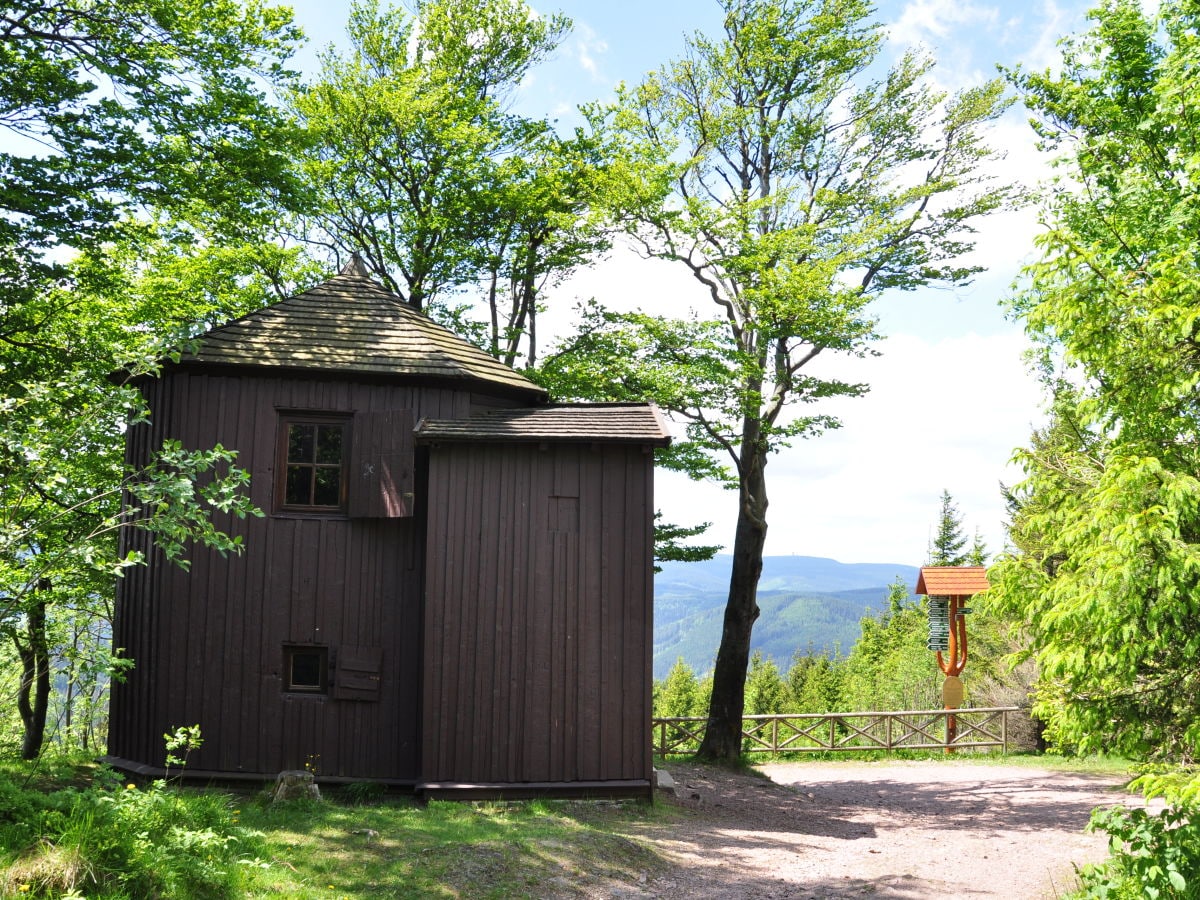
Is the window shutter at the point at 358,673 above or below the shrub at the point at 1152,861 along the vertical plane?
above

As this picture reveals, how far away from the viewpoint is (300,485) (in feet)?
39.1

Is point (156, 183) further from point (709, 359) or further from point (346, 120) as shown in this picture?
point (709, 359)

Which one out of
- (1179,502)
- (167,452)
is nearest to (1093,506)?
(1179,502)

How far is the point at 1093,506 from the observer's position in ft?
23.4

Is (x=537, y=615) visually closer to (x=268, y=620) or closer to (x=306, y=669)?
(x=306, y=669)

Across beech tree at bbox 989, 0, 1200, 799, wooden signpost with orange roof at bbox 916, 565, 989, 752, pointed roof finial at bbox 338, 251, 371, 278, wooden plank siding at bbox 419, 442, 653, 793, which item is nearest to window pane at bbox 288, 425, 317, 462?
wooden plank siding at bbox 419, 442, 653, 793

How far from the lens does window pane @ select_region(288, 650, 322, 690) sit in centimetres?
1165

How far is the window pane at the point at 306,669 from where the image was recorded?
459 inches

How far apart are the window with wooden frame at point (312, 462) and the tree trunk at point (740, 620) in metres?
8.51

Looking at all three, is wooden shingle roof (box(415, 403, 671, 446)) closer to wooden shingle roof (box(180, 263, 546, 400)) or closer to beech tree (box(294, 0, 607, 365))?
wooden shingle roof (box(180, 263, 546, 400))

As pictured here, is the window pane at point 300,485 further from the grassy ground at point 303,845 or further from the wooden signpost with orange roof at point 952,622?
the wooden signpost with orange roof at point 952,622

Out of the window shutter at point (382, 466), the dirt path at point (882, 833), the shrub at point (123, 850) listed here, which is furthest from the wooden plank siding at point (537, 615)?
the shrub at point (123, 850)

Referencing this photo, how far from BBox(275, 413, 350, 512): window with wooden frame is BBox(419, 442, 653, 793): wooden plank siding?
1.30 meters

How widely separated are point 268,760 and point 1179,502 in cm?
994
